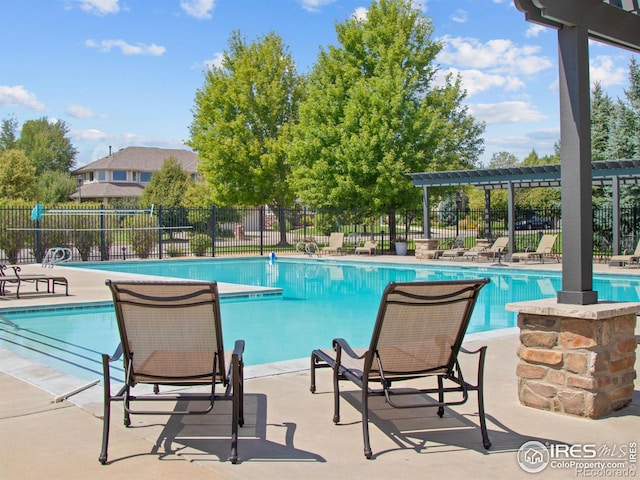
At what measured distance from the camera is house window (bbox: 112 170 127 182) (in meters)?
60.2

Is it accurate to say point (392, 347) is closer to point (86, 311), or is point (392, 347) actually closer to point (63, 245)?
point (86, 311)

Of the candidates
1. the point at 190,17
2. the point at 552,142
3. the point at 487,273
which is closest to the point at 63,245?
the point at 190,17

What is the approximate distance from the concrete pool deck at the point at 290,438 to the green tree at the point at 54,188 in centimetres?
4855

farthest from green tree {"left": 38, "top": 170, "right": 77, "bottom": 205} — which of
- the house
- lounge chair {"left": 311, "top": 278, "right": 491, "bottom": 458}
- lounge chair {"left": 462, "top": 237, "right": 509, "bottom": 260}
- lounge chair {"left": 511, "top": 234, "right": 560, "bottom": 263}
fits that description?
lounge chair {"left": 311, "top": 278, "right": 491, "bottom": 458}

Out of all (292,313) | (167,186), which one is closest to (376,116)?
(292,313)

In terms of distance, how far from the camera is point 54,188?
1993 inches

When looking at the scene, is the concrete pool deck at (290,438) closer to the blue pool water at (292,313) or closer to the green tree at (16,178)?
the blue pool water at (292,313)

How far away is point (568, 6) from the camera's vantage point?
15.2 ft

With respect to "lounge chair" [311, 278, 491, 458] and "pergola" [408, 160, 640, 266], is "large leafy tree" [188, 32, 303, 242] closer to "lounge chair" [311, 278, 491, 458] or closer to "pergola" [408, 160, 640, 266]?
"pergola" [408, 160, 640, 266]

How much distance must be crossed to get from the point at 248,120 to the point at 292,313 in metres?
21.2

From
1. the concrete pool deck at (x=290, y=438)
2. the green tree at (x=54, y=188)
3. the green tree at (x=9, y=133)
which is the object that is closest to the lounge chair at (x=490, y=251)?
the concrete pool deck at (x=290, y=438)

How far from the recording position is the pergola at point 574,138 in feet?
15.2

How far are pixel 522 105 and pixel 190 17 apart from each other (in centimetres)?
3184

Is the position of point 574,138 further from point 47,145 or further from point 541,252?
point 47,145
